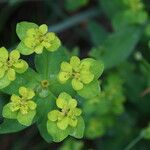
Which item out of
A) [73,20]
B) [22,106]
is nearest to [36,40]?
[22,106]

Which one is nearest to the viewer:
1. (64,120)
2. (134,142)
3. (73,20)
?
(64,120)

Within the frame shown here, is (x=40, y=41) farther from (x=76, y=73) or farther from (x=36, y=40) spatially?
(x=76, y=73)

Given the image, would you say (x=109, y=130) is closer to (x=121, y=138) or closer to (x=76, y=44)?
(x=121, y=138)

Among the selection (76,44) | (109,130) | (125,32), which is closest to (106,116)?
(109,130)

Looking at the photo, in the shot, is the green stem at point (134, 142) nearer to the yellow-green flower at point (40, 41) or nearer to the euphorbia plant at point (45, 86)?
the euphorbia plant at point (45, 86)

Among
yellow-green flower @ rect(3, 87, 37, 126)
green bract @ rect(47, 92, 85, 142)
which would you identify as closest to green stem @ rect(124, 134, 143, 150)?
green bract @ rect(47, 92, 85, 142)

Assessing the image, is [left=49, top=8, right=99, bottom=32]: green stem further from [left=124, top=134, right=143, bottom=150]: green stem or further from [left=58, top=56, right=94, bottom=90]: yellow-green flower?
[left=58, top=56, right=94, bottom=90]: yellow-green flower
